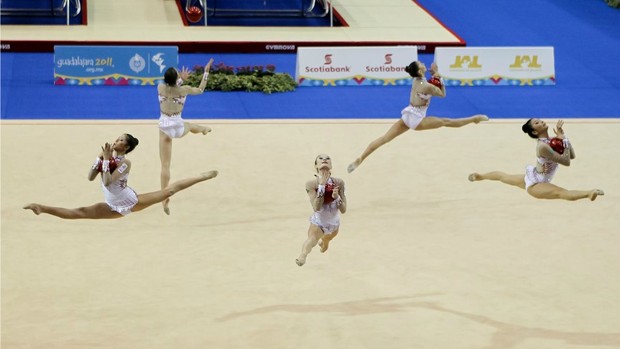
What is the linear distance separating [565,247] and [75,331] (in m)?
6.20

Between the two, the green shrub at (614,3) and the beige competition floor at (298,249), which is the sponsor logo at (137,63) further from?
the green shrub at (614,3)

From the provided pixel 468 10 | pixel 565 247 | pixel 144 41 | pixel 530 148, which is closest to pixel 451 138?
pixel 530 148

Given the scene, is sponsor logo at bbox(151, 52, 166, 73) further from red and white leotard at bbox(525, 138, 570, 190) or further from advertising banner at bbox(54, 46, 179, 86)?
red and white leotard at bbox(525, 138, 570, 190)

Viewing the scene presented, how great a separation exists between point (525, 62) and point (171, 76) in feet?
30.7

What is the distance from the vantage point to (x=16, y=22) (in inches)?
942

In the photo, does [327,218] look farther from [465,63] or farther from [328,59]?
[465,63]

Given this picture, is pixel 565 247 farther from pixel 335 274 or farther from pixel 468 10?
pixel 468 10

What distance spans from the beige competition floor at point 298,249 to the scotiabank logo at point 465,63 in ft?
8.94

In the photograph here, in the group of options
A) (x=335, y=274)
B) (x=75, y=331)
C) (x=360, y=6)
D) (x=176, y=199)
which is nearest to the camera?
(x=75, y=331)

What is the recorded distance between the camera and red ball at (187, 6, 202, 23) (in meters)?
23.8

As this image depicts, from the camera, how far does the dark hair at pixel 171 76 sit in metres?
14.3

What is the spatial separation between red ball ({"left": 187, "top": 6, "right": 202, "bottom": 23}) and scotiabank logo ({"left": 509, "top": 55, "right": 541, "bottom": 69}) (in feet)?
20.7


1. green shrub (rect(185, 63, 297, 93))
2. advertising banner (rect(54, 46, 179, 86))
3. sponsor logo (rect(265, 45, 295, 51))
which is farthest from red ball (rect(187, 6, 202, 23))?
advertising banner (rect(54, 46, 179, 86))

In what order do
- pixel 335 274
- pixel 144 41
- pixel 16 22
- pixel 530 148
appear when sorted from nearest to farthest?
pixel 335 274, pixel 530 148, pixel 144 41, pixel 16 22
